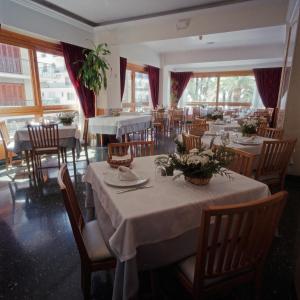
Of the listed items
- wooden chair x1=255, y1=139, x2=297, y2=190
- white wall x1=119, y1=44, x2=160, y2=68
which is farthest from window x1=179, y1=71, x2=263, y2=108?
wooden chair x1=255, y1=139, x2=297, y2=190

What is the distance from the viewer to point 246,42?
6.84 m

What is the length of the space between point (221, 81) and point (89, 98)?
6580 mm

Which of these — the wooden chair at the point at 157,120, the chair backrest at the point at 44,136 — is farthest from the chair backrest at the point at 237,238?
the wooden chair at the point at 157,120

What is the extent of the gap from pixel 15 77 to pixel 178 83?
7382 mm

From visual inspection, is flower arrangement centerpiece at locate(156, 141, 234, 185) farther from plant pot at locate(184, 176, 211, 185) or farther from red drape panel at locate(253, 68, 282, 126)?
red drape panel at locate(253, 68, 282, 126)

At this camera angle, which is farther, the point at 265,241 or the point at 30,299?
the point at 30,299

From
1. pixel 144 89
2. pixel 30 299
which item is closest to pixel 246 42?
pixel 144 89

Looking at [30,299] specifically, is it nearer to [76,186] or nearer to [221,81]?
[76,186]

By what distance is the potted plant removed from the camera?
1.32 metres

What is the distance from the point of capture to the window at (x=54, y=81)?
4.88m

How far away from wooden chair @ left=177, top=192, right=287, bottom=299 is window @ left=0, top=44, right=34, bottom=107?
4.52 m

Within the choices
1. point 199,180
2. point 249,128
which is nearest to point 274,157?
point 249,128

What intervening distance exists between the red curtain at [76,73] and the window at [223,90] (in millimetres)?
5931

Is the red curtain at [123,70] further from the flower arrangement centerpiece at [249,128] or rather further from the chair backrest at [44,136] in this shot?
the flower arrangement centerpiece at [249,128]
